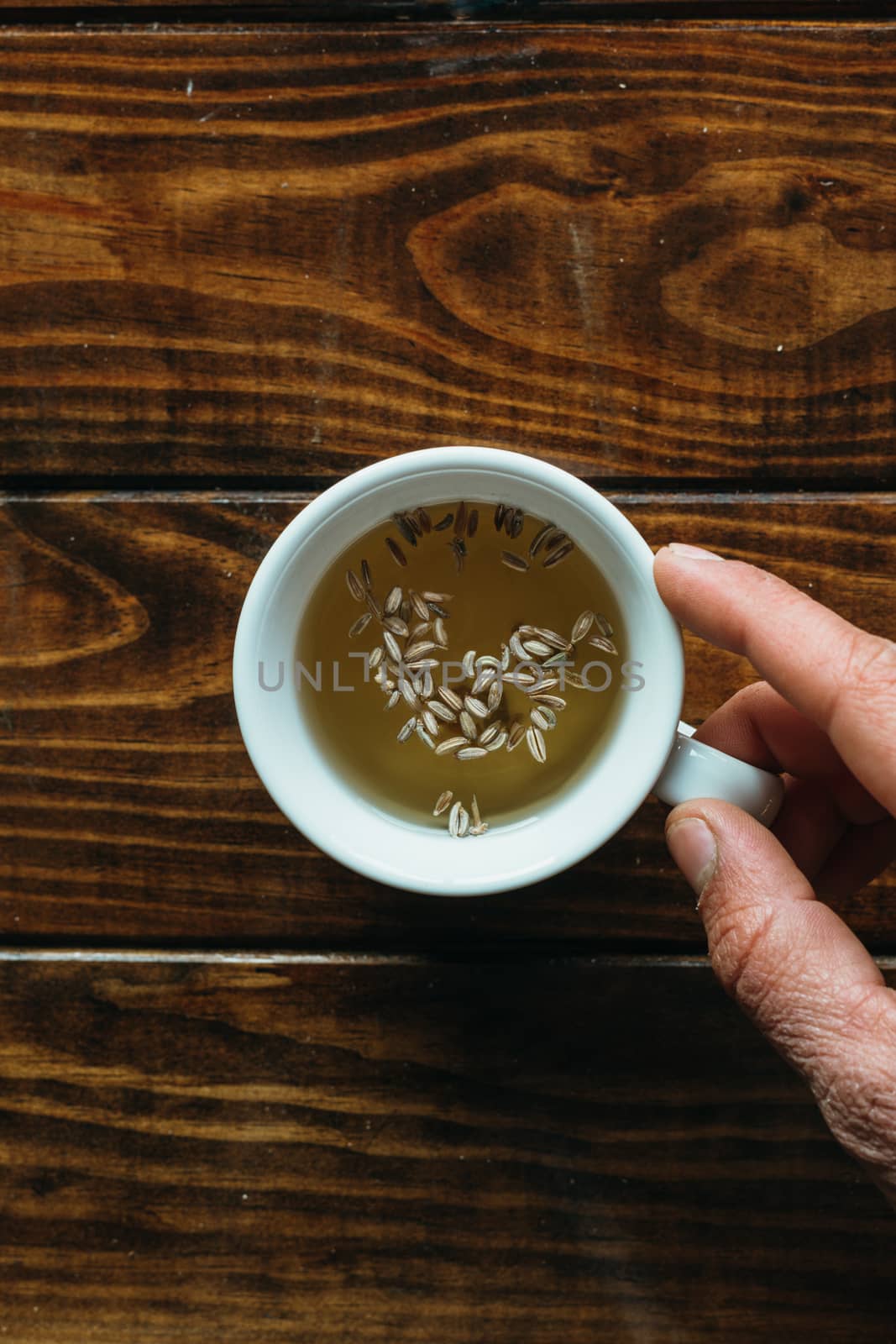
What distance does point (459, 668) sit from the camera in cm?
59

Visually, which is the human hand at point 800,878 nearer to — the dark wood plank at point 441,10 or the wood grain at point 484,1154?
the wood grain at point 484,1154

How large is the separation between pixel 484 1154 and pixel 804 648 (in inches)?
14.2

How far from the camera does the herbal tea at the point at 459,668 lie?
22.2 inches

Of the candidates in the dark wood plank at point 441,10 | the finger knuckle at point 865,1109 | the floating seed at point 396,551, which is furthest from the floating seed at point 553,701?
the dark wood plank at point 441,10

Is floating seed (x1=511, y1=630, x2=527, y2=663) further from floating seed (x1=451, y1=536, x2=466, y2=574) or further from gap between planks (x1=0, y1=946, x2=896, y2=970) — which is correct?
gap between planks (x1=0, y1=946, x2=896, y2=970)

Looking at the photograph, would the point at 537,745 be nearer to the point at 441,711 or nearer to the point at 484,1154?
the point at 441,711

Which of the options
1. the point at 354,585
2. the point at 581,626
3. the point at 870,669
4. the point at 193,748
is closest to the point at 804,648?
the point at 870,669

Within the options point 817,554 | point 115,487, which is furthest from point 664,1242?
point 115,487

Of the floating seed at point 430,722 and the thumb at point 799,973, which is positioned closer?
the thumb at point 799,973

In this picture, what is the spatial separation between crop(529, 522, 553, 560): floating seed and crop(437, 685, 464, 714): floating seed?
0.28 ft

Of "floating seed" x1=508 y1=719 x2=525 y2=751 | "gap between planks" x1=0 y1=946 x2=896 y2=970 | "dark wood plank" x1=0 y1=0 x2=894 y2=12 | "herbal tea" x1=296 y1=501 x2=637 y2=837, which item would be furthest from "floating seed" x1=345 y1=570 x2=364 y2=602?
"dark wood plank" x1=0 y1=0 x2=894 y2=12

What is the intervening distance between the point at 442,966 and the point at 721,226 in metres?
0.46

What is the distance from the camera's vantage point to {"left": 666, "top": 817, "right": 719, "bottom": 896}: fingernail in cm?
48

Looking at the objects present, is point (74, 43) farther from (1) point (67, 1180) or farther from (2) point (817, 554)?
(1) point (67, 1180)
